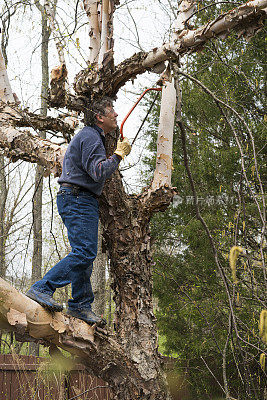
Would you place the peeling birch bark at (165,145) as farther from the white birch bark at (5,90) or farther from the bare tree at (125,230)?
the white birch bark at (5,90)

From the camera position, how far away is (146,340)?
2844mm

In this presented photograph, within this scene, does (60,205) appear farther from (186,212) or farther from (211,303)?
(186,212)

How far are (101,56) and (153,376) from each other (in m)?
2.42

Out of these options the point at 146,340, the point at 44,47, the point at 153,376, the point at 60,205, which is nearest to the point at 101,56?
the point at 60,205

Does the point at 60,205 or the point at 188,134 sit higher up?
the point at 188,134

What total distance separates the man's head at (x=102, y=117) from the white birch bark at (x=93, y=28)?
0.60 meters

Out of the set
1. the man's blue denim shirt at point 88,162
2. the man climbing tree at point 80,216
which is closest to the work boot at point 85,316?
the man climbing tree at point 80,216

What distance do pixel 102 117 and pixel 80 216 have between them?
783mm

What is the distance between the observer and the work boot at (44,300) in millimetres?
2418

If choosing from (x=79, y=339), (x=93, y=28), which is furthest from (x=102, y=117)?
(x=79, y=339)

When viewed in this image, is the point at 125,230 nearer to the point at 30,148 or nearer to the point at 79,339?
the point at 79,339

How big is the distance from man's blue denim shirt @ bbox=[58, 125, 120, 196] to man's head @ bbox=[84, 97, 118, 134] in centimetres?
9

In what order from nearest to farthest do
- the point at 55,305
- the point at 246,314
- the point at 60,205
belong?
the point at 55,305, the point at 60,205, the point at 246,314

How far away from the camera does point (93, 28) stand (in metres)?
3.37
